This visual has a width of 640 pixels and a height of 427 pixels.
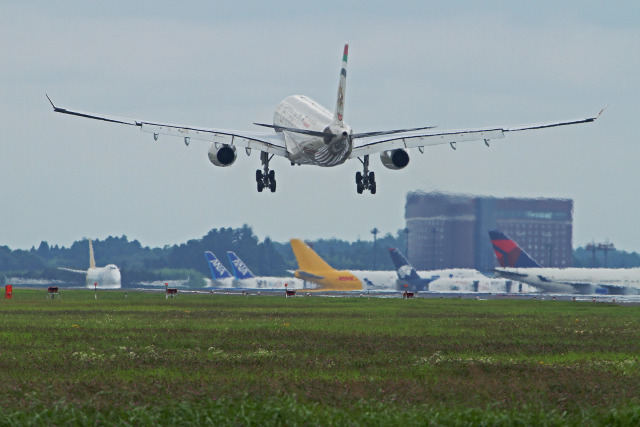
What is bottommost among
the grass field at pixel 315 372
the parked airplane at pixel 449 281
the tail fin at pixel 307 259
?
the grass field at pixel 315 372

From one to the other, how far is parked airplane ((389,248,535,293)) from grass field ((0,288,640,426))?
8683 centimetres

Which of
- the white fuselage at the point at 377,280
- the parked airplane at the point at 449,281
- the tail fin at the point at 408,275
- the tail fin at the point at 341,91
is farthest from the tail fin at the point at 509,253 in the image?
the tail fin at the point at 341,91

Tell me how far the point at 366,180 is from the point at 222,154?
850 cm

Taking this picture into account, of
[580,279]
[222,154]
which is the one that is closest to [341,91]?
[222,154]

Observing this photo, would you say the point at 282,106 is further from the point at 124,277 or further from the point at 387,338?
the point at 124,277

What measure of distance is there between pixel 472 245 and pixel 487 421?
150 m

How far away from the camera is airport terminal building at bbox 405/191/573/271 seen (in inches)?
5822

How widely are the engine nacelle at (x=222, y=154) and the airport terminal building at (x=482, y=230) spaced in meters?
79.1

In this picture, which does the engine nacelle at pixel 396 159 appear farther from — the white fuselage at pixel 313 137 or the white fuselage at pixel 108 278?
the white fuselage at pixel 108 278

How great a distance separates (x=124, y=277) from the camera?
176 m

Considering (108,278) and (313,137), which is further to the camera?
(108,278)

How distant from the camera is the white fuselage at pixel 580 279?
4756 inches

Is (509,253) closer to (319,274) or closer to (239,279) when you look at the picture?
(319,274)

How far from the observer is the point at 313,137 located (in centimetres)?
5712
